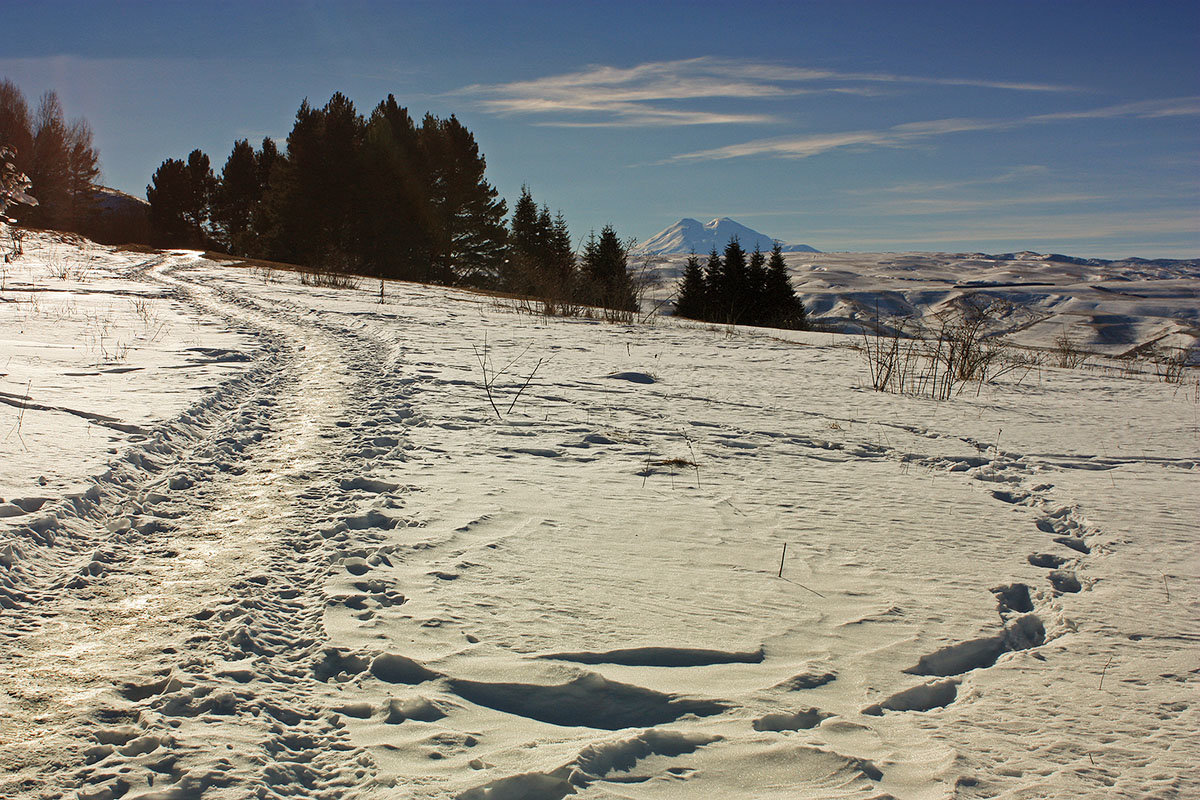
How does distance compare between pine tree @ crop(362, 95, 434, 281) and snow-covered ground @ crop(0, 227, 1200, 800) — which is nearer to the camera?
snow-covered ground @ crop(0, 227, 1200, 800)

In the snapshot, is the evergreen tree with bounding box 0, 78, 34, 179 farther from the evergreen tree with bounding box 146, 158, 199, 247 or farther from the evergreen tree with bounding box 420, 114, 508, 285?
the evergreen tree with bounding box 420, 114, 508, 285

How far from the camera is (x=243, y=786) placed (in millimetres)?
1363

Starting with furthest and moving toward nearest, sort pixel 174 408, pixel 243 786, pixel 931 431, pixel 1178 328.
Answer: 1. pixel 1178 328
2. pixel 931 431
3. pixel 174 408
4. pixel 243 786

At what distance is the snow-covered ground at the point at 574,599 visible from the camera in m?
1.47

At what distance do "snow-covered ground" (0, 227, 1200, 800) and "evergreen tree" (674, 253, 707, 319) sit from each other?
1156 inches

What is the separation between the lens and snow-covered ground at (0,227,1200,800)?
1.47m

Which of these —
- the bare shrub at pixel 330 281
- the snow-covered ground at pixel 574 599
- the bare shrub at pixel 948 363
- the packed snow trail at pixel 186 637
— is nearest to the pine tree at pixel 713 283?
the bare shrub at pixel 330 281

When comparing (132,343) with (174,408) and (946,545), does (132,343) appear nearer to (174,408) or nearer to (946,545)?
(174,408)

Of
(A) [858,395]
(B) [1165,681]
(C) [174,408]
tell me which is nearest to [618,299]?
(A) [858,395]

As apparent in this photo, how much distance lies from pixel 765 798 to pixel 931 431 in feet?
12.2

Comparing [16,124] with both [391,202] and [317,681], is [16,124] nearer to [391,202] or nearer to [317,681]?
[391,202]

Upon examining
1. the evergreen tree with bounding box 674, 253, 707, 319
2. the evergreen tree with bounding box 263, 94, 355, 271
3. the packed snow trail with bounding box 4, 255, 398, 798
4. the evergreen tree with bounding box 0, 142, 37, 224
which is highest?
the evergreen tree with bounding box 263, 94, 355, 271

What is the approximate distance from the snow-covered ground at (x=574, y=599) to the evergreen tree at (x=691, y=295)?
96.3ft

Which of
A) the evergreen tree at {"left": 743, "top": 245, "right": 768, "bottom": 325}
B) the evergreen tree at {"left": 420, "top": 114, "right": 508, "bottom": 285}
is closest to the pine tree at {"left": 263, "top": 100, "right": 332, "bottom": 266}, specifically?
the evergreen tree at {"left": 420, "top": 114, "right": 508, "bottom": 285}
